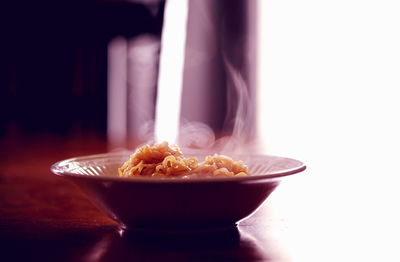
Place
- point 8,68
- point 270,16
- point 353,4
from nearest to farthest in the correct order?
point 353,4, point 270,16, point 8,68

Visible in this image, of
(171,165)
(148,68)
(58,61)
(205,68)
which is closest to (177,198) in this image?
(171,165)

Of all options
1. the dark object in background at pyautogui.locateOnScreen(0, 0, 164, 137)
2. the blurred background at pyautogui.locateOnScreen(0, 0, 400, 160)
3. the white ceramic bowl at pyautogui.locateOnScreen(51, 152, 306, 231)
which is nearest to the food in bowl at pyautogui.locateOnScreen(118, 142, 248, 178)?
the white ceramic bowl at pyautogui.locateOnScreen(51, 152, 306, 231)

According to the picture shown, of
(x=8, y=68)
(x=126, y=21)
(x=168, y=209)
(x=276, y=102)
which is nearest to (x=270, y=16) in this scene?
(x=276, y=102)

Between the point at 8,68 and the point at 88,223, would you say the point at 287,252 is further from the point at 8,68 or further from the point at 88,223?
the point at 8,68

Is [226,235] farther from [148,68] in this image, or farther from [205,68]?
[148,68]

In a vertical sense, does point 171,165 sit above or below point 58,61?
below

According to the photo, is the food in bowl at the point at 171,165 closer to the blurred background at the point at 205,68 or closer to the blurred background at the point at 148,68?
the blurred background at the point at 205,68

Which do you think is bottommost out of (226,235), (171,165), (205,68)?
(226,235)
